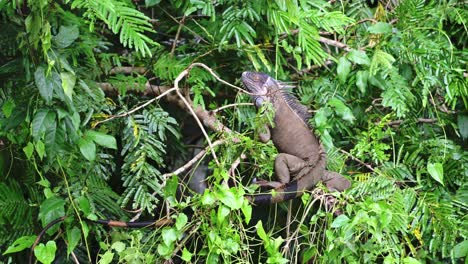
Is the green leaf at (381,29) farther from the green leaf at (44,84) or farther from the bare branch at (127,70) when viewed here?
the green leaf at (44,84)

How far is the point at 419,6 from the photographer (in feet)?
9.91

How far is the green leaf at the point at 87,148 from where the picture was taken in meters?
2.18

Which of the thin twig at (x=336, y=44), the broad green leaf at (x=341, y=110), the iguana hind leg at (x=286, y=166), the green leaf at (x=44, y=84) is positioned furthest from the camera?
the thin twig at (x=336, y=44)

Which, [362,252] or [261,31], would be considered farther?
[261,31]

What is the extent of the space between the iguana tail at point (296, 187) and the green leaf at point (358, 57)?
1.78 feet

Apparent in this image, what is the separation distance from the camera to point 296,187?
244 centimetres

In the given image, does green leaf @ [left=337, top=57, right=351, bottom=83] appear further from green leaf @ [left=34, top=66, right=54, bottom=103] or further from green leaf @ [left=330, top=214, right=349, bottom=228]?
green leaf @ [left=34, top=66, right=54, bottom=103]

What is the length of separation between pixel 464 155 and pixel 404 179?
32 centimetres

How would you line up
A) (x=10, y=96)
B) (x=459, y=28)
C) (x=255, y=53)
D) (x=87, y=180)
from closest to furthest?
(x=10, y=96), (x=87, y=180), (x=255, y=53), (x=459, y=28)

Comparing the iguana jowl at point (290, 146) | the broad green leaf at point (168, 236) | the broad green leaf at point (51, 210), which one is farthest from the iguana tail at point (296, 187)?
the broad green leaf at point (51, 210)

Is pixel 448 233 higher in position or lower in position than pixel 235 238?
lower

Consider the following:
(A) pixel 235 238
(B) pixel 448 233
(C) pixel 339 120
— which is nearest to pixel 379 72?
(C) pixel 339 120

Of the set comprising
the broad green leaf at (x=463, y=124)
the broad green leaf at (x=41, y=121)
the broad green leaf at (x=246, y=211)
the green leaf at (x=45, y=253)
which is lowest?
the broad green leaf at (x=463, y=124)

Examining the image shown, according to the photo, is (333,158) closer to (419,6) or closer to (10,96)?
(419,6)
